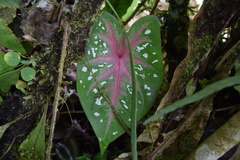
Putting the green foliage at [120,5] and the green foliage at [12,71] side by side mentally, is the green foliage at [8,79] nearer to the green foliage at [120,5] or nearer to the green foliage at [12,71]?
the green foliage at [12,71]

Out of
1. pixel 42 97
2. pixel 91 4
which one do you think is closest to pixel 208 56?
pixel 91 4

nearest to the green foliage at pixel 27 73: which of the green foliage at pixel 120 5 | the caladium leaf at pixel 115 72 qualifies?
the caladium leaf at pixel 115 72

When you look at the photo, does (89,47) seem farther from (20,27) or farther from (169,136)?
(169,136)

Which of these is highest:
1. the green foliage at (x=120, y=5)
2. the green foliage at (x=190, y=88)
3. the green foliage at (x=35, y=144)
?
the green foliage at (x=120, y=5)

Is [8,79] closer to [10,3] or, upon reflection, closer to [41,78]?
[41,78]

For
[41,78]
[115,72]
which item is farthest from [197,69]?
[41,78]
